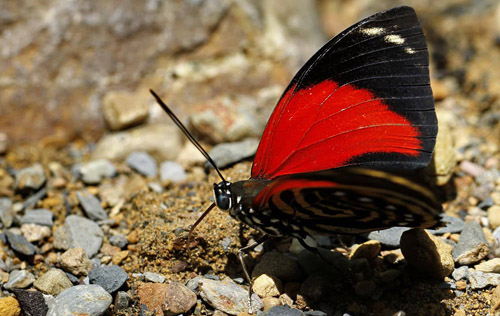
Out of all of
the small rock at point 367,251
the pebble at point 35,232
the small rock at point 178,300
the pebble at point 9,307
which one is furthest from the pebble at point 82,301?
the small rock at point 367,251

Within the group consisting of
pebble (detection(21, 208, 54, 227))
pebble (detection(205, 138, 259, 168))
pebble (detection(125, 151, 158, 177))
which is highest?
pebble (detection(205, 138, 259, 168))

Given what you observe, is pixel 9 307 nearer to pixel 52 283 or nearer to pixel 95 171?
pixel 52 283

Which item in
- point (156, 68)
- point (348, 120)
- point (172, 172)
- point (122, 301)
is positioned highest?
point (156, 68)

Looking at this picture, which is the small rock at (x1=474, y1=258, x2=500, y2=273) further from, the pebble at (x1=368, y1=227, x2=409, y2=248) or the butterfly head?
the butterfly head

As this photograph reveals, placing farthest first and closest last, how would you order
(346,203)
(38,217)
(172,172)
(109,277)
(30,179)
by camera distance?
(172,172)
(30,179)
(38,217)
(109,277)
(346,203)

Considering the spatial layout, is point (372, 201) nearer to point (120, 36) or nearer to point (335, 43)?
point (335, 43)

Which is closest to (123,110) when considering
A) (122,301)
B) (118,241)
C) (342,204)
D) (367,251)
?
(118,241)

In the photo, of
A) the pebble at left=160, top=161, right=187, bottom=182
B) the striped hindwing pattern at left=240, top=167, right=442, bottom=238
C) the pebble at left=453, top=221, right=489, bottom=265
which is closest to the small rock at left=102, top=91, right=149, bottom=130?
the pebble at left=160, top=161, right=187, bottom=182
